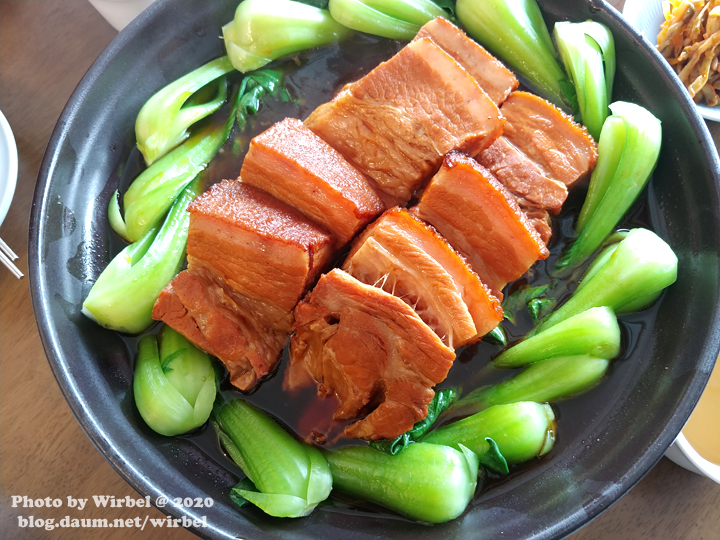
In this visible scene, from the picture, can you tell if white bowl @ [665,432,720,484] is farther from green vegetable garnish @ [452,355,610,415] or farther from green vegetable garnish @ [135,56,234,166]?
green vegetable garnish @ [135,56,234,166]

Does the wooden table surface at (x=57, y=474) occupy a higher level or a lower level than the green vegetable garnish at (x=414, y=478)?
lower

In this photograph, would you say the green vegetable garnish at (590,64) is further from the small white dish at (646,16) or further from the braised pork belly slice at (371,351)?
the braised pork belly slice at (371,351)

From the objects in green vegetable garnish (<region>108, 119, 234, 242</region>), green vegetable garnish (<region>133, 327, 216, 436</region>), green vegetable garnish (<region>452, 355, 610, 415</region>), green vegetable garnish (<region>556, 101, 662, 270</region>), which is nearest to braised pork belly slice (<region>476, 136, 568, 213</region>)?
green vegetable garnish (<region>556, 101, 662, 270</region>)

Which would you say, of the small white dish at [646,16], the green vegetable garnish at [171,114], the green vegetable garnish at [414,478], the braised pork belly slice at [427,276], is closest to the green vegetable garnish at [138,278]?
the green vegetable garnish at [171,114]

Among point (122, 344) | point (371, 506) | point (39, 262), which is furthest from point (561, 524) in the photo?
point (39, 262)

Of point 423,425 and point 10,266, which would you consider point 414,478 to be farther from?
point 10,266

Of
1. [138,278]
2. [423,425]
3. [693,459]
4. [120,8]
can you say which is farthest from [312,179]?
[693,459]
